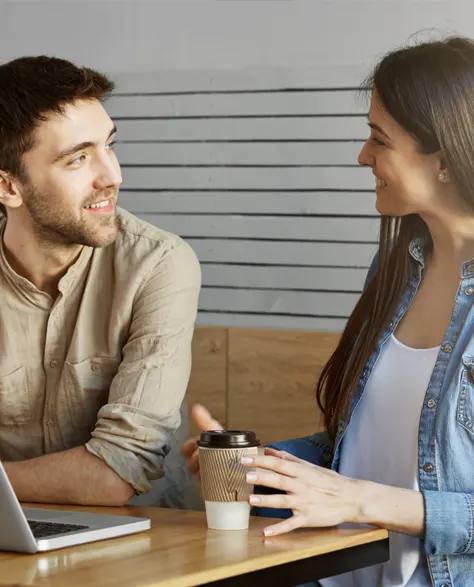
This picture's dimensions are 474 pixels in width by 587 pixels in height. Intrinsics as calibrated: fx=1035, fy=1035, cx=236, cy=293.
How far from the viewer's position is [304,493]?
58.9 inches

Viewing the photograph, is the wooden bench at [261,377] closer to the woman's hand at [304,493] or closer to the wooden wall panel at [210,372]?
the wooden wall panel at [210,372]

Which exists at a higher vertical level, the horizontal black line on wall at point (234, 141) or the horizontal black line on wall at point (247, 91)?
the horizontal black line on wall at point (247, 91)

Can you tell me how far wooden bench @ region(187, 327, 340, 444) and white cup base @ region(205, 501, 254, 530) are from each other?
1.35 metres

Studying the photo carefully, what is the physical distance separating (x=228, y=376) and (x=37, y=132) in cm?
104

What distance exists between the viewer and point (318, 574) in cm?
140

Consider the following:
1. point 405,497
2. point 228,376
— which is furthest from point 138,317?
point 228,376

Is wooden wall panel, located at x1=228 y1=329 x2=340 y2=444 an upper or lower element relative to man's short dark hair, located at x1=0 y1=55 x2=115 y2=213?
lower

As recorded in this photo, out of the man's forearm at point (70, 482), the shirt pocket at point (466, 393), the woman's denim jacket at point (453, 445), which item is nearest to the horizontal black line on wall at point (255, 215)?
the woman's denim jacket at point (453, 445)

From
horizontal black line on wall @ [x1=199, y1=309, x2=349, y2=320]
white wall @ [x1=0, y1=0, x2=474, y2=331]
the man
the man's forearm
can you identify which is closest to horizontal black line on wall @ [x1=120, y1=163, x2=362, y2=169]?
white wall @ [x1=0, y1=0, x2=474, y2=331]

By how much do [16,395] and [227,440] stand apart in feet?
2.73

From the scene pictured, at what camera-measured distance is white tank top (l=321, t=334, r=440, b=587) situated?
1.82 m

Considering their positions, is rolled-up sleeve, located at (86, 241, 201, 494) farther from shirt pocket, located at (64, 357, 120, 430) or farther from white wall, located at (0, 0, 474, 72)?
white wall, located at (0, 0, 474, 72)

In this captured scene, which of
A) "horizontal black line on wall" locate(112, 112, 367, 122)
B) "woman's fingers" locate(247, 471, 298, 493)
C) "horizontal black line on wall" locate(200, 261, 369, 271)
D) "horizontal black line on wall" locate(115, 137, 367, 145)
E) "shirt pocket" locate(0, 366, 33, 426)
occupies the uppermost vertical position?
"horizontal black line on wall" locate(112, 112, 367, 122)

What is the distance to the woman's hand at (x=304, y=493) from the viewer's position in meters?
1.46
